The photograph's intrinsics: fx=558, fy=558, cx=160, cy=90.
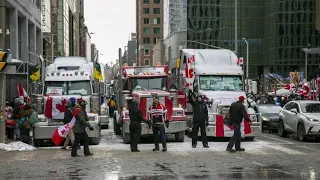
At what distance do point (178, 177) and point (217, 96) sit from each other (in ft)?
36.2

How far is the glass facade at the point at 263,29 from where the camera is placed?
95.1 meters

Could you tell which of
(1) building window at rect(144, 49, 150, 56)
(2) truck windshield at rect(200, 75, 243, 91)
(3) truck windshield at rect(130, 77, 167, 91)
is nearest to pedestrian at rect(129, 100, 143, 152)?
(3) truck windshield at rect(130, 77, 167, 91)

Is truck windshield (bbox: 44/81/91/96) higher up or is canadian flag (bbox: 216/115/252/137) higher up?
truck windshield (bbox: 44/81/91/96)

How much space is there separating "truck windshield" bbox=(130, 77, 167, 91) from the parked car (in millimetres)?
7840

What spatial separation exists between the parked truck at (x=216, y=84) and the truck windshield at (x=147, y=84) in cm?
193

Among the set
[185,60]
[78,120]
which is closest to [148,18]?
[185,60]

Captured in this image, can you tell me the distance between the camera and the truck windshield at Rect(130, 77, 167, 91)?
22.6 metres

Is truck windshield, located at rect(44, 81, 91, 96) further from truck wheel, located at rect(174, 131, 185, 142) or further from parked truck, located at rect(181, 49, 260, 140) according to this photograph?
parked truck, located at rect(181, 49, 260, 140)

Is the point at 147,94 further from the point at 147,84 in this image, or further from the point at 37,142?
the point at 37,142

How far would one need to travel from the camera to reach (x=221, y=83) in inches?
957

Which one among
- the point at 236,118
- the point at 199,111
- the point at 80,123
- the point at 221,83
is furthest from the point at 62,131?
the point at 221,83

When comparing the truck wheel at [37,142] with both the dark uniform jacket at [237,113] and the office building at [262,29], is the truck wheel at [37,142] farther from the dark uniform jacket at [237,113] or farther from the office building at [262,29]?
the office building at [262,29]

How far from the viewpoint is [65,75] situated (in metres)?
22.3

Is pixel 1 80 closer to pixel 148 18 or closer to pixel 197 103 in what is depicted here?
pixel 197 103
